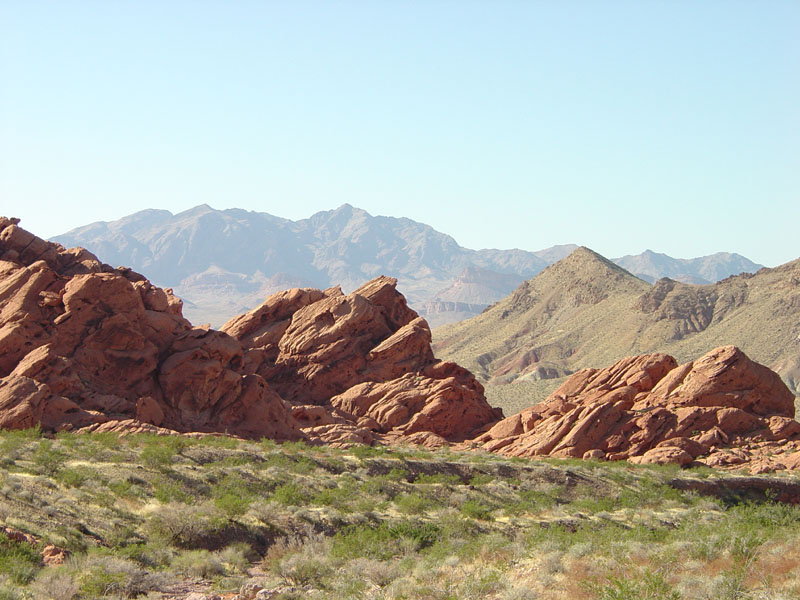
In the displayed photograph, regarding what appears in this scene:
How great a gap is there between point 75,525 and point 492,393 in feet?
232

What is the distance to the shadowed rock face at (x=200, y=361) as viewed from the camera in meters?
36.1

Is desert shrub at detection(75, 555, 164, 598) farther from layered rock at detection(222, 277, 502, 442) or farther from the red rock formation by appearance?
layered rock at detection(222, 277, 502, 442)

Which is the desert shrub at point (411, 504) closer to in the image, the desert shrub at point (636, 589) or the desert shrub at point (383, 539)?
the desert shrub at point (383, 539)

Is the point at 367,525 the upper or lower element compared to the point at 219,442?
lower

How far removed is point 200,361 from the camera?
40.8 m

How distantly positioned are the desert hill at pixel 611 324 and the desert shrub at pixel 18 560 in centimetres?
7041

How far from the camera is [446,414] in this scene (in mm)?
45844

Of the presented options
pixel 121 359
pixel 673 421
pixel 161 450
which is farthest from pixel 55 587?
pixel 673 421

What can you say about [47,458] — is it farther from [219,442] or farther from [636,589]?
[636,589]

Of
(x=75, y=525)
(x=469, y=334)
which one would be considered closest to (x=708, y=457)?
(x=75, y=525)

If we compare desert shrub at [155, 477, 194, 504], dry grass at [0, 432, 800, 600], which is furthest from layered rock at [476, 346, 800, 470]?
desert shrub at [155, 477, 194, 504]

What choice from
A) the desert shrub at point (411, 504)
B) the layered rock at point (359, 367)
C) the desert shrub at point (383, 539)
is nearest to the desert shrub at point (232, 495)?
the desert shrub at point (383, 539)

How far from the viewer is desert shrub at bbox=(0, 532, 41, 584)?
18.0 metres

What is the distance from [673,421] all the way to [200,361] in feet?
73.6
